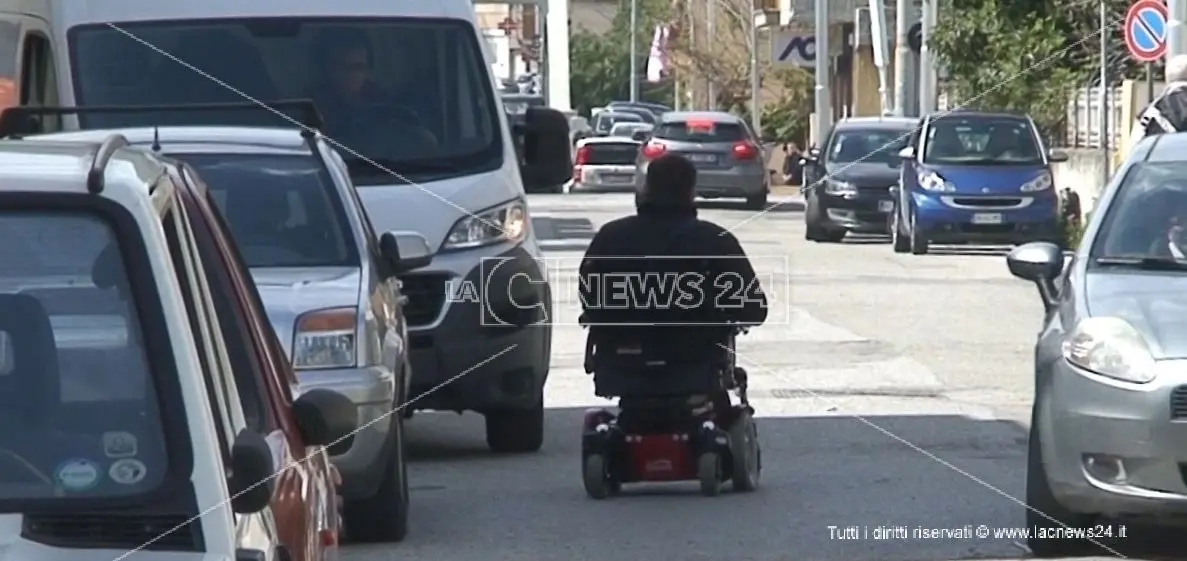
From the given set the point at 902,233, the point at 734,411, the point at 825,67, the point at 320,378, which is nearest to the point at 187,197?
the point at 320,378

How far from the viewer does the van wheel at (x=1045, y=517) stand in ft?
28.1

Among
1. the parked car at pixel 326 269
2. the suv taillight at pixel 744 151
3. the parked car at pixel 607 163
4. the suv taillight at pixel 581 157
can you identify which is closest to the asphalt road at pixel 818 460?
the parked car at pixel 326 269

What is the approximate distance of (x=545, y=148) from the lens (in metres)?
12.8

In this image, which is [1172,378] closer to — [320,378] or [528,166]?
[320,378]

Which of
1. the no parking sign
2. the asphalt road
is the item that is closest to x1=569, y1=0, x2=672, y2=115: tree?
the no parking sign

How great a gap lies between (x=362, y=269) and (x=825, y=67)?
4157 centimetres

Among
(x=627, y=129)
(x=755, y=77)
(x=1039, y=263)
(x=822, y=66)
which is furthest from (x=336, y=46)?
(x=755, y=77)

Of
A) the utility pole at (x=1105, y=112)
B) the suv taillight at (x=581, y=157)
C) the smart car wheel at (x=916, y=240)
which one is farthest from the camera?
the suv taillight at (x=581, y=157)

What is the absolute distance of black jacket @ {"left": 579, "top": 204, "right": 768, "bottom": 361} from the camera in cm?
998

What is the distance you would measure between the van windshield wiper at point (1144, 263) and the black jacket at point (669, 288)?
5.10 feet

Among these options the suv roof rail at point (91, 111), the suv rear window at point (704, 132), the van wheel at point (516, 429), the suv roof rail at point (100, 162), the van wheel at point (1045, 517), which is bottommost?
the suv rear window at point (704, 132)

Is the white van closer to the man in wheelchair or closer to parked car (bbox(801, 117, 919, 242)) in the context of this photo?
the man in wheelchair

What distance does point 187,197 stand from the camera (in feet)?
16.8

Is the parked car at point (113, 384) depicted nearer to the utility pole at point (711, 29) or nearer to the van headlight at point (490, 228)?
the van headlight at point (490, 228)
